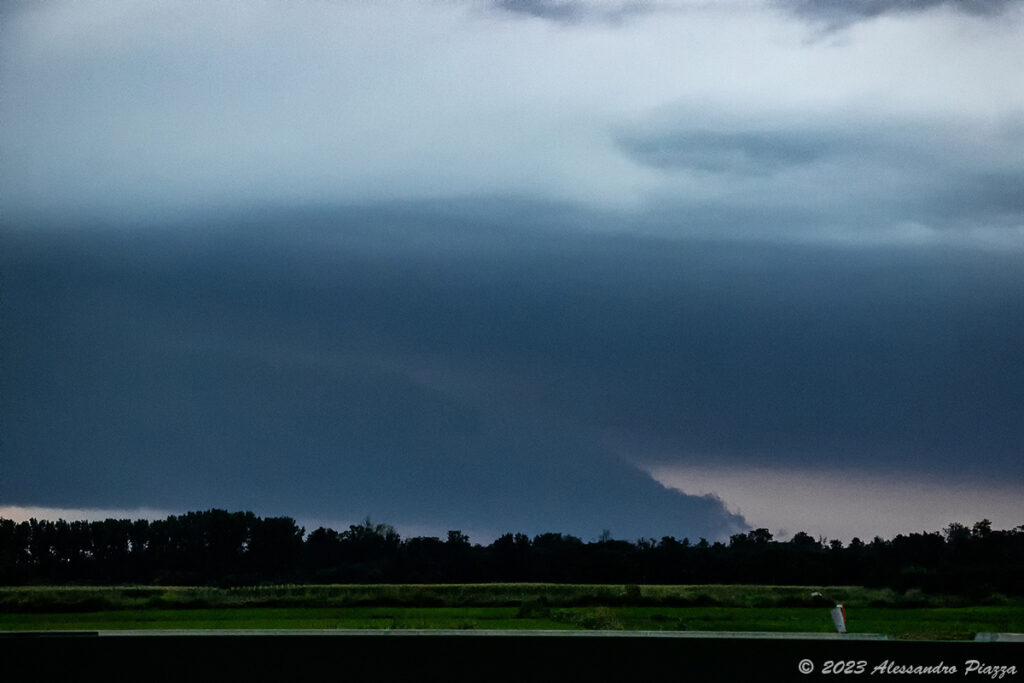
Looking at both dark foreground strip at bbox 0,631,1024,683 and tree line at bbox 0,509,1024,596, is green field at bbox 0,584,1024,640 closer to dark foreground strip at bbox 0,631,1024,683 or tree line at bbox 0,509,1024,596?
tree line at bbox 0,509,1024,596

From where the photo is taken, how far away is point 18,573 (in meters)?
37.0

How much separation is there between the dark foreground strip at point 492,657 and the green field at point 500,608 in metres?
19.1

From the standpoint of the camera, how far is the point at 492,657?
10109 millimetres

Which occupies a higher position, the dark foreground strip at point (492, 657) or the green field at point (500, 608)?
the dark foreground strip at point (492, 657)

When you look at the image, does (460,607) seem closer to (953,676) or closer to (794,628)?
(794,628)

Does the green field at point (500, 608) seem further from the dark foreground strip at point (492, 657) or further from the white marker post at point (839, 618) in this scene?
the dark foreground strip at point (492, 657)

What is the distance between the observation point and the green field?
101 ft

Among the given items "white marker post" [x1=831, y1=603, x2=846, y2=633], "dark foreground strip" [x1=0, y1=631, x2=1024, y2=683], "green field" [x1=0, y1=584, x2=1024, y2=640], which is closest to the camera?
"dark foreground strip" [x1=0, y1=631, x2=1024, y2=683]

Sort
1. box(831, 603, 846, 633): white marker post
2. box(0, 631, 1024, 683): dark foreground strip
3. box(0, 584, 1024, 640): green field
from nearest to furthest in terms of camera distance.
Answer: box(0, 631, 1024, 683): dark foreground strip < box(831, 603, 846, 633): white marker post < box(0, 584, 1024, 640): green field

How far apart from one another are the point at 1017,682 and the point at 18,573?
33.3 m

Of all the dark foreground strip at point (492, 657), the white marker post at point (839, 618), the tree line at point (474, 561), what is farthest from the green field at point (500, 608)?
the dark foreground strip at point (492, 657)

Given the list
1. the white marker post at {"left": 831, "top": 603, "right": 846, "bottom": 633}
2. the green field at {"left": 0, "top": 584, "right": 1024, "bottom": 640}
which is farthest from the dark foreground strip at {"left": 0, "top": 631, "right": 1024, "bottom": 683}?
the green field at {"left": 0, "top": 584, "right": 1024, "bottom": 640}

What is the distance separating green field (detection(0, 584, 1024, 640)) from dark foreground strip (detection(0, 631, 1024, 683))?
19106 millimetres

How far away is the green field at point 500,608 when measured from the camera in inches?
1211
